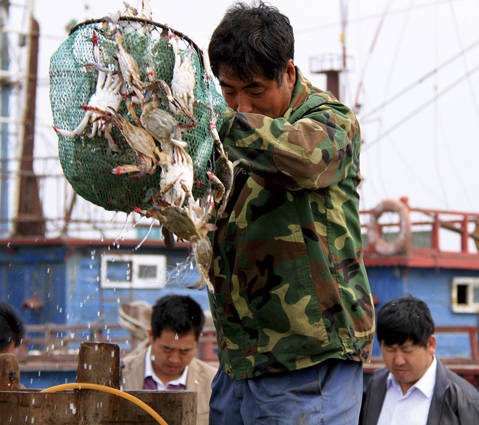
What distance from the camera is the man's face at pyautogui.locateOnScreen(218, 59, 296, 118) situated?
242 cm

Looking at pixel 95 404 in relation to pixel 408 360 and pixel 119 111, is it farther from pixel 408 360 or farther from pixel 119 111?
pixel 408 360

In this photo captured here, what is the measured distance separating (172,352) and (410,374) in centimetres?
152

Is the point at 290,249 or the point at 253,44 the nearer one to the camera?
the point at 253,44

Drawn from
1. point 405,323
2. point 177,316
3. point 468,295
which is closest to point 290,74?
point 405,323

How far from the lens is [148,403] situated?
2.53 metres

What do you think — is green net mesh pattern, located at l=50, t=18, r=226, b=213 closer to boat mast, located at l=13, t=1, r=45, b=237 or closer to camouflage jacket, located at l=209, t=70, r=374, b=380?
camouflage jacket, located at l=209, t=70, r=374, b=380

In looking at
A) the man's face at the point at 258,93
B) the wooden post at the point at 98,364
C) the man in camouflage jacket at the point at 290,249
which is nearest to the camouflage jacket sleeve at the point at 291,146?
the man in camouflage jacket at the point at 290,249

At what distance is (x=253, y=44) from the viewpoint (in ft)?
7.80

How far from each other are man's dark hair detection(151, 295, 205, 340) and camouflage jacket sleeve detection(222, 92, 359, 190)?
9.13ft

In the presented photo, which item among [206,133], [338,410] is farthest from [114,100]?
[338,410]

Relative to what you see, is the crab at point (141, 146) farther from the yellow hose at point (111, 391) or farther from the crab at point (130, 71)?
the yellow hose at point (111, 391)

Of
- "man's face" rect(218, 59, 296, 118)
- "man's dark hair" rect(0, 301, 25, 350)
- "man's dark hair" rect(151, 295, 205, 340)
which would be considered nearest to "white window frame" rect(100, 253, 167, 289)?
"man's dark hair" rect(151, 295, 205, 340)

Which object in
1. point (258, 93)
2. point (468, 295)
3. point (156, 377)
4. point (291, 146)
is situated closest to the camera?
point (291, 146)

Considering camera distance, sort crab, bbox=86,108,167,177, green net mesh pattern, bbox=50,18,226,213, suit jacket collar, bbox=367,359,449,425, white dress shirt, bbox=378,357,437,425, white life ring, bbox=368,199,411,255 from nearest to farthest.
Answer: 1. crab, bbox=86,108,167,177
2. green net mesh pattern, bbox=50,18,226,213
3. suit jacket collar, bbox=367,359,449,425
4. white dress shirt, bbox=378,357,437,425
5. white life ring, bbox=368,199,411,255
